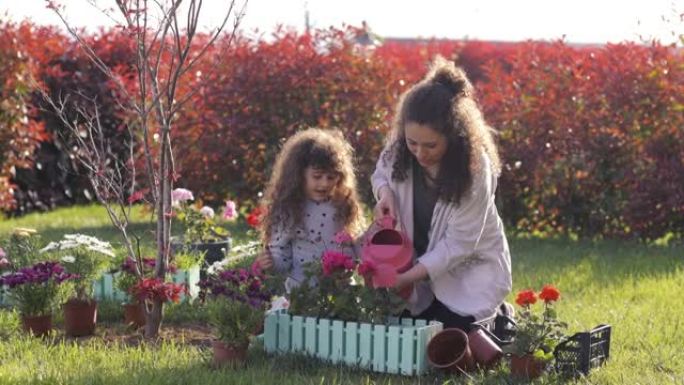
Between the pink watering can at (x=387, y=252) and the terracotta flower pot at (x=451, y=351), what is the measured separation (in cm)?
30

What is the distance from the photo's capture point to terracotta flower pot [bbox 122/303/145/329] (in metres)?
5.17

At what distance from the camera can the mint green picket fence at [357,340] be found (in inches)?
167

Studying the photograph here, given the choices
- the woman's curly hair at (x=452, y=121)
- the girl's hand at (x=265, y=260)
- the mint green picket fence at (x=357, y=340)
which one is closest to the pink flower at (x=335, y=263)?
the mint green picket fence at (x=357, y=340)

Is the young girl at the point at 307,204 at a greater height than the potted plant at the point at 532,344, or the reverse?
the young girl at the point at 307,204

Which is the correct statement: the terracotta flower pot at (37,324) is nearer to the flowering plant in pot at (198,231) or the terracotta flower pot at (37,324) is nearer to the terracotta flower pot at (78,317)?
the terracotta flower pot at (78,317)

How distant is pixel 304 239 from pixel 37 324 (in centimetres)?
132

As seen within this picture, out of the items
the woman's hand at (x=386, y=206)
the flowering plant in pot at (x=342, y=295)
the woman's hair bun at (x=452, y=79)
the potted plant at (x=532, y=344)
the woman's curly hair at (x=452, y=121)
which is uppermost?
the woman's hair bun at (x=452, y=79)

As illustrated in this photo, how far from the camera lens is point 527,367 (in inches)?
164

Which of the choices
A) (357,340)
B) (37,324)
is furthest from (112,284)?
(357,340)

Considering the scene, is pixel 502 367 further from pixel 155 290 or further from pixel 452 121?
pixel 155 290

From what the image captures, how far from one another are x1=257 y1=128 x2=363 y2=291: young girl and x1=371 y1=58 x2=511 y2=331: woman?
347 millimetres

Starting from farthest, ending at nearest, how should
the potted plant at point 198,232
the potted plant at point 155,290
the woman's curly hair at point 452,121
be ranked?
the potted plant at point 198,232 → the potted plant at point 155,290 → the woman's curly hair at point 452,121

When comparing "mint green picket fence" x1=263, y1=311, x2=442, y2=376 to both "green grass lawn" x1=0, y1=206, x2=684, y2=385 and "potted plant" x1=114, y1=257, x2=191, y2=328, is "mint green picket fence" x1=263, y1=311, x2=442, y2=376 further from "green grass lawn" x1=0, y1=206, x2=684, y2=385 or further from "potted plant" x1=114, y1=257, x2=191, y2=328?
"potted plant" x1=114, y1=257, x2=191, y2=328

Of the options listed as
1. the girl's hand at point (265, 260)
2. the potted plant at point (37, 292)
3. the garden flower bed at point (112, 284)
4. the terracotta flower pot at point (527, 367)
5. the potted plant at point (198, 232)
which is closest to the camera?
the terracotta flower pot at point (527, 367)
